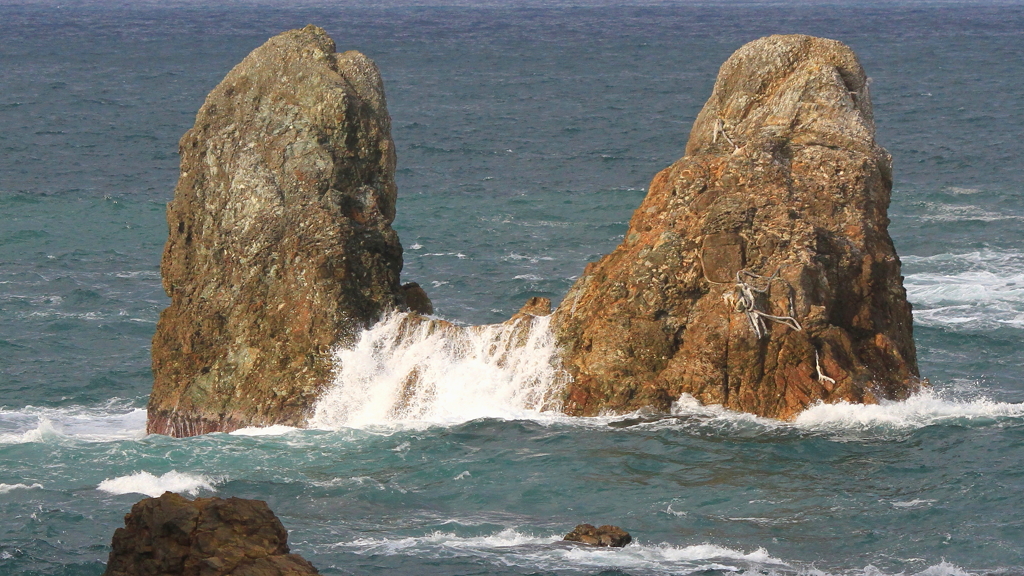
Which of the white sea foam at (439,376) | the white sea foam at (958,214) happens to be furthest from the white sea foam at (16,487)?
the white sea foam at (958,214)

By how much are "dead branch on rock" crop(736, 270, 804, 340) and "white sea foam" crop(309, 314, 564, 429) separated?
312 cm

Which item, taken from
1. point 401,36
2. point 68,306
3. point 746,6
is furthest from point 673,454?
point 746,6

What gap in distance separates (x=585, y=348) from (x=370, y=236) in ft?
13.2

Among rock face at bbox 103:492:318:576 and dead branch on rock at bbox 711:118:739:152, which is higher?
dead branch on rock at bbox 711:118:739:152

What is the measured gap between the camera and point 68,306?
37312 millimetres

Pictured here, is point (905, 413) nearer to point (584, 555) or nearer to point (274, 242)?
point (584, 555)

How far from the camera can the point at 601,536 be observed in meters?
19.6

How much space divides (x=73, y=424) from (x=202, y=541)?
44.5 feet

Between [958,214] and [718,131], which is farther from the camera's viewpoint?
[958,214]

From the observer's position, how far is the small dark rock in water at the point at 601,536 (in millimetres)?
19500

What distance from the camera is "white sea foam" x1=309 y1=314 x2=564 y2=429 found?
2436 cm

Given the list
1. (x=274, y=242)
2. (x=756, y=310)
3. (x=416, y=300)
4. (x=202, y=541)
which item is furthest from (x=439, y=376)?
(x=202, y=541)

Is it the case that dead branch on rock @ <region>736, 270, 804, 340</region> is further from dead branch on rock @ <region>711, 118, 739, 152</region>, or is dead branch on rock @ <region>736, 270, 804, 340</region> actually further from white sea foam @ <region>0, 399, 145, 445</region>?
white sea foam @ <region>0, 399, 145, 445</region>

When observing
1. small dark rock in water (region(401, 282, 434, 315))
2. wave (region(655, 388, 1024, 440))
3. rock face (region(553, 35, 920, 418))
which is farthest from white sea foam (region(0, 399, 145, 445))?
wave (region(655, 388, 1024, 440))
